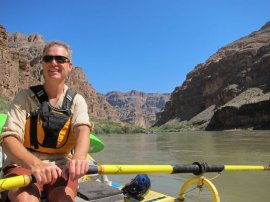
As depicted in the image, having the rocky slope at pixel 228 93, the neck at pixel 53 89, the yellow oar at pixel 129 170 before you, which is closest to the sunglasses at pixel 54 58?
the neck at pixel 53 89

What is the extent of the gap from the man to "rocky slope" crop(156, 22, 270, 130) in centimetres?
7087

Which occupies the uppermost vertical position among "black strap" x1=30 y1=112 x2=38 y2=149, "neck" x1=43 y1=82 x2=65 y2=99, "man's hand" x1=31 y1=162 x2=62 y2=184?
"neck" x1=43 y1=82 x2=65 y2=99

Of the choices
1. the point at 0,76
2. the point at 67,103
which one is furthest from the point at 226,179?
the point at 0,76

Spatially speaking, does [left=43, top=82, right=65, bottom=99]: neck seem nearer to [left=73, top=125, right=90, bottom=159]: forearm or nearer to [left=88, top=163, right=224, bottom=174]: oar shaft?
[left=73, top=125, right=90, bottom=159]: forearm

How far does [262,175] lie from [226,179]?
3.59ft

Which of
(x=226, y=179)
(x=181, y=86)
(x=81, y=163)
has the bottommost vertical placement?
(x=226, y=179)

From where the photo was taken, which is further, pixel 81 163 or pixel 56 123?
pixel 56 123

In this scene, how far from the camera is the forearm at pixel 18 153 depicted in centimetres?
242

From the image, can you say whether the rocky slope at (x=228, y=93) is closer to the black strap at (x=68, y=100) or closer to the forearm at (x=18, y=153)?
the black strap at (x=68, y=100)

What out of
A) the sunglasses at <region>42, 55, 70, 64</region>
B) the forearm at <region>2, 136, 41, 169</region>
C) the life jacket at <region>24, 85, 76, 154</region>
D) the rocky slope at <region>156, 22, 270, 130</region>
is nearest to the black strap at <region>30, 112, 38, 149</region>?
the life jacket at <region>24, 85, 76, 154</region>

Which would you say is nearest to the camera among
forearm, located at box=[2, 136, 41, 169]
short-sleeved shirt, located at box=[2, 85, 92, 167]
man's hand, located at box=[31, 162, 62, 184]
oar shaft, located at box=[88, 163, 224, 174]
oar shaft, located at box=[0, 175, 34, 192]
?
oar shaft, located at box=[0, 175, 34, 192]

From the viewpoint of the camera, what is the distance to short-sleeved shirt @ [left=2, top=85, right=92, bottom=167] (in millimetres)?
2701

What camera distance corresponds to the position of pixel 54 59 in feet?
9.36

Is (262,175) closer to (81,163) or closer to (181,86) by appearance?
(81,163)
